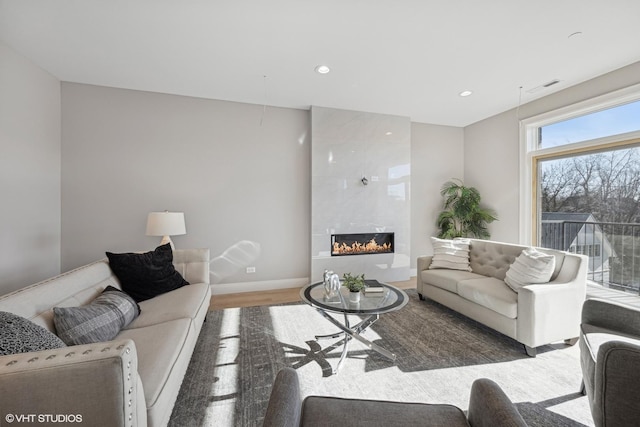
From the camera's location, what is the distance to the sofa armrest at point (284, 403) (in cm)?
78

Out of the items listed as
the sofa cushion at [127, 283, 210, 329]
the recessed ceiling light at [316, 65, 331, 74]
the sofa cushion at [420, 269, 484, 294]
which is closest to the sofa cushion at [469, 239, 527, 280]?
the sofa cushion at [420, 269, 484, 294]

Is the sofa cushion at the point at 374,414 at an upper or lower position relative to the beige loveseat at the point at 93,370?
lower

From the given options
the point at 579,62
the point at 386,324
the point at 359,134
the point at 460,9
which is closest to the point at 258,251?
the point at 386,324

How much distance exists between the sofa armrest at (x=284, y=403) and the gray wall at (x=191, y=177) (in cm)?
315

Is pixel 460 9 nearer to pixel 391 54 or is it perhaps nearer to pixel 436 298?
pixel 391 54

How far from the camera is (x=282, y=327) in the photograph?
271 cm

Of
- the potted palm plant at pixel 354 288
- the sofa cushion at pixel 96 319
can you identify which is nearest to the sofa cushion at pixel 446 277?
the potted palm plant at pixel 354 288

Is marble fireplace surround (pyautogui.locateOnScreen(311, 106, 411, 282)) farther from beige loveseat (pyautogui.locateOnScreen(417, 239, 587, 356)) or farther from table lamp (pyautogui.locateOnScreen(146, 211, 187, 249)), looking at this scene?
table lamp (pyautogui.locateOnScreen(146, 211, 187, 249))

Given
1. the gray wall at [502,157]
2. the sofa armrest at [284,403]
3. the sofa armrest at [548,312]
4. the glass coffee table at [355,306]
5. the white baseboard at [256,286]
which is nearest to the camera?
the sofa armrest at [284,403]

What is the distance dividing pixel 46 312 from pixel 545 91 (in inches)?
214

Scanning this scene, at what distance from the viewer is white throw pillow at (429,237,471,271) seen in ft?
11.0

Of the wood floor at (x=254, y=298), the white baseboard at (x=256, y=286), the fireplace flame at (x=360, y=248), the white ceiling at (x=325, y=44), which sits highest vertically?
the white ceiling at (x=325, y=44)

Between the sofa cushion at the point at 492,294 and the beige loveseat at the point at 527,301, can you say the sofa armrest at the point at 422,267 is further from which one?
the sofa cushion at the point at 492,294

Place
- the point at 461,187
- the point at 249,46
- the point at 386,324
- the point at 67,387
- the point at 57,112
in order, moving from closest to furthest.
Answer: the point at 67,387, the point at 249,46, the point at 386,324, the point at 57,112, the point at 461,187
